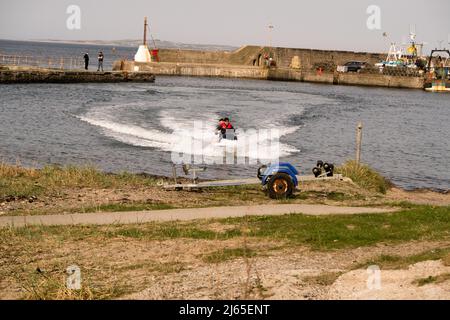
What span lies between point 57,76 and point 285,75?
45018 mm

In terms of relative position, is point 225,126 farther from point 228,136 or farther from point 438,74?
point 438,74

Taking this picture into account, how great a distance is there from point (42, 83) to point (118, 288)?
63790 millimetres

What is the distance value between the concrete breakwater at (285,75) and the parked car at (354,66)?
946cm

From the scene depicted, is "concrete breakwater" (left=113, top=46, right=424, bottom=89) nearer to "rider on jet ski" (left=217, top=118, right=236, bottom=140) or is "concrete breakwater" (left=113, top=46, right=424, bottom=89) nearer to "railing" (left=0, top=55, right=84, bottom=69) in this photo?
"railing" (left=0, top=55, right=84, bottom=69)

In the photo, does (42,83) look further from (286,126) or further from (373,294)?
(373,294)

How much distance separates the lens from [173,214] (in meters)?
15.3

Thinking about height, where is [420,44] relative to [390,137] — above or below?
above

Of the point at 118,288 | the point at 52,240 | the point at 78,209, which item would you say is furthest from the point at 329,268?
the point at 78,209

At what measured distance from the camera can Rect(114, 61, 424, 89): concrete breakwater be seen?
10356cm

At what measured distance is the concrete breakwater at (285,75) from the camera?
10356 cm

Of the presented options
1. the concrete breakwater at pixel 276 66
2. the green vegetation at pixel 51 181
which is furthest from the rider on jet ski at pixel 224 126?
the concrete breakwater at pixel 276 66

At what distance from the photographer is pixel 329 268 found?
425 inches

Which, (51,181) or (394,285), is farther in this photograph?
(51,181)

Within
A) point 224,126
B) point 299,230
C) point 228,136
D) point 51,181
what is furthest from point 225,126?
point 299,230
